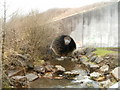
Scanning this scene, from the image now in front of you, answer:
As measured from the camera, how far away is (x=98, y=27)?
47.6 feet

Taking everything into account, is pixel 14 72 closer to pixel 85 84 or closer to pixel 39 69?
pixel 39 69

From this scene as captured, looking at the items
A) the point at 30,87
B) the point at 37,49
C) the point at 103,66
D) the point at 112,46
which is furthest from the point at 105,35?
the point at 30,87

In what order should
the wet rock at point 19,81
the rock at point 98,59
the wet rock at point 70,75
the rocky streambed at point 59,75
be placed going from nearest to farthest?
the wet rock at point 19,81 < the rocky streambed at point 59,75 < the wet rock at point 70,75 < the rock at point 98,59

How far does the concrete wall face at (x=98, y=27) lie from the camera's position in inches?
536

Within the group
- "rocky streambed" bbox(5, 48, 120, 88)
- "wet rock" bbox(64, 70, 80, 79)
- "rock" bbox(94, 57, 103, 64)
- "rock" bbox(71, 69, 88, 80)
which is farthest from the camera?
"rock" bbox(94, 57, 103, 64)

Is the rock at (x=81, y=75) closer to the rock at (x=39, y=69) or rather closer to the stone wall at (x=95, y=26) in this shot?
the rock at (x=39, y=69)

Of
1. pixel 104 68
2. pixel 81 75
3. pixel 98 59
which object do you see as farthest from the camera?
pixel 98 59

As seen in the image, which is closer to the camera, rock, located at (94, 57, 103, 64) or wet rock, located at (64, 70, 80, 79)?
wet rock, located at (64, 70, 80, 79)

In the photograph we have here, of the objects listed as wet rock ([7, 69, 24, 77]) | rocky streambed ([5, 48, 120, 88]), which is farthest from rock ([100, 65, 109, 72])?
wet rock ([7, 69, 24, 77])

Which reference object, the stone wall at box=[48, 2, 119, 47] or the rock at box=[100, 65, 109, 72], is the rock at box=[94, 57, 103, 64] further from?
the stone wall at box=[48, 2, 119, 47]

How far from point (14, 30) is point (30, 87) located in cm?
309

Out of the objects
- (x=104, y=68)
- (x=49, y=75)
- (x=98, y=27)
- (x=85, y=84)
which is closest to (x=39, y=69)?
(x=49, y=75)

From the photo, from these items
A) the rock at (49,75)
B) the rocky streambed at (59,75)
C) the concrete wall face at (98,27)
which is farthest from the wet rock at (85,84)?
the concrete wall face at (98,27)

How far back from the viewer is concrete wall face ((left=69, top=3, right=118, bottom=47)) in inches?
536
